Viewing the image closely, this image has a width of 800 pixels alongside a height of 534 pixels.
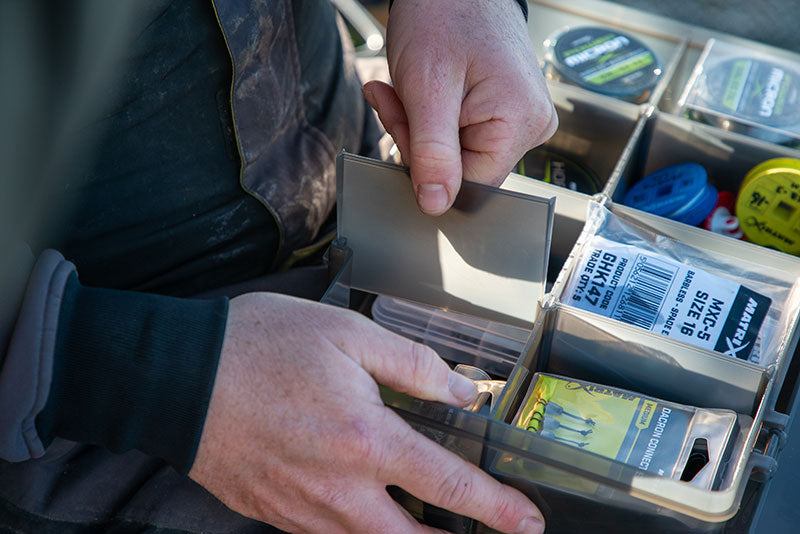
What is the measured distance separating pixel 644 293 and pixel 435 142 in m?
0.29

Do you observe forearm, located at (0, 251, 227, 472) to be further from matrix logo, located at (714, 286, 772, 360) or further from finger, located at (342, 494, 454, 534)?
matrix logo, located at (714, 286, 772, 360)

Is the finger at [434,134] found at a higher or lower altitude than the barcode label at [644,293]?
higher

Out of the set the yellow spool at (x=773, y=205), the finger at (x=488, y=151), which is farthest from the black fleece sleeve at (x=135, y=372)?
the yellow spool at (x=773, y=205)

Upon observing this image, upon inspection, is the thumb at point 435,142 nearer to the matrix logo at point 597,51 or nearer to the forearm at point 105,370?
the forearm at point 105,370

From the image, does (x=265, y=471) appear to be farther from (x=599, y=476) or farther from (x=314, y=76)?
(x=314, y=76)

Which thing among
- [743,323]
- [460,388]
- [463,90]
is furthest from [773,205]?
[460,388]

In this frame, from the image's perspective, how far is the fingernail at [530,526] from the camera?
60cm

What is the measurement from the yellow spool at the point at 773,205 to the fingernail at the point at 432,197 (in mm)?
505

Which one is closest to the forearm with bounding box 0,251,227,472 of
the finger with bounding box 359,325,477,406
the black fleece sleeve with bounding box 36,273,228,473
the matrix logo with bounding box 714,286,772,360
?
the black fleece sleeve with bounding box 36,273,228,473

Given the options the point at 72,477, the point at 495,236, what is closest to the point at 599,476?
the point at 495,236

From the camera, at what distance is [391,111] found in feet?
2.57

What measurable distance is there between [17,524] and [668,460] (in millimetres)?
592

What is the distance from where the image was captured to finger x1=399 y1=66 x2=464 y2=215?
0.67 metres

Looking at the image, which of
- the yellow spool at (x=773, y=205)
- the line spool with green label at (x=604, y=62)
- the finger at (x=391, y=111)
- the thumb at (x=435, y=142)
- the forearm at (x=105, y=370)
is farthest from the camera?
the line spool with green label at (x=604, y=62)
